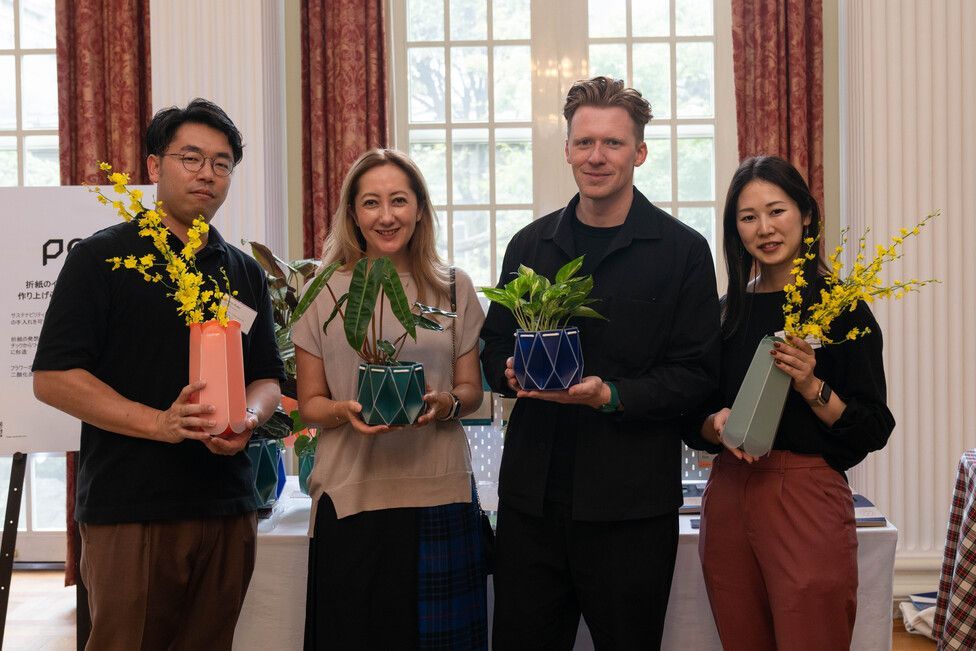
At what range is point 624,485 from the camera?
1834 mm

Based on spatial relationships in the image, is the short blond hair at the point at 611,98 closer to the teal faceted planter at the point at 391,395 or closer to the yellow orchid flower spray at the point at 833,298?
the yellow orchid flower spray at the point at 833,298

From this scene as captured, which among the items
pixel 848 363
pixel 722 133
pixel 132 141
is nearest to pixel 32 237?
pixel 132 141

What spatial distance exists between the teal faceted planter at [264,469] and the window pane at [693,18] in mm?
3153

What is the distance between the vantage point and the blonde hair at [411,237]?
2.01 meters

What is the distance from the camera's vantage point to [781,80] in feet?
13.8

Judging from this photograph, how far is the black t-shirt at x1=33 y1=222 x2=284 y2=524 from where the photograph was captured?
1.74 m

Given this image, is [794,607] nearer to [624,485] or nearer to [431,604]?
[624,485]

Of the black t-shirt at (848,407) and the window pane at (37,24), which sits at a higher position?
the window pane at (37,24)

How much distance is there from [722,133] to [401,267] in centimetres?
294

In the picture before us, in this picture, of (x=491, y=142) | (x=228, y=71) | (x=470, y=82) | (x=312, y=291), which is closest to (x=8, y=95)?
(x=228, y=71)

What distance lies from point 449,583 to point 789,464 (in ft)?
2.47

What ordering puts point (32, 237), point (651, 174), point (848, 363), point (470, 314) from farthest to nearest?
1. point (651, 174)
2. point (32, 237)
3. point (470, 314)
4. point (848, 363)

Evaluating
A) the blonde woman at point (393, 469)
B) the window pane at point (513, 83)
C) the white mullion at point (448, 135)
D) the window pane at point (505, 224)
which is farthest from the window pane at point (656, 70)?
the blonde woman at point (393, 469)

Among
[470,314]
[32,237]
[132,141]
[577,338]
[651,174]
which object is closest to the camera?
[577,338]
